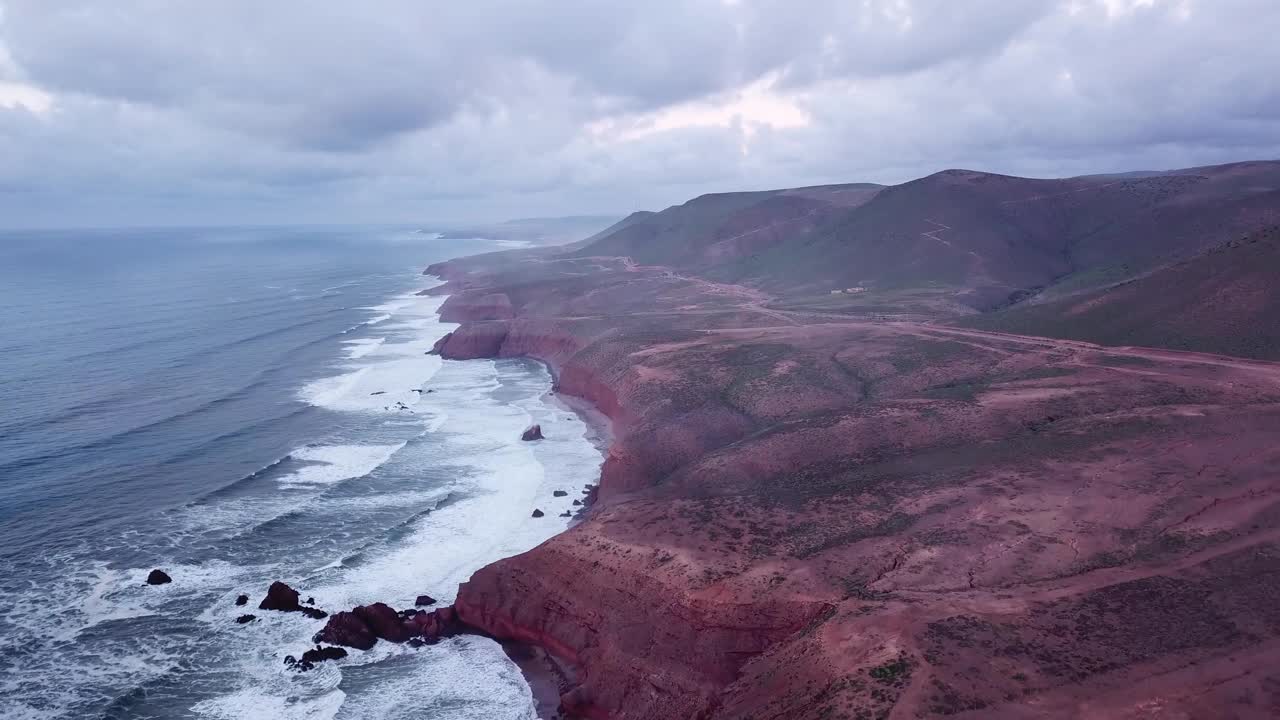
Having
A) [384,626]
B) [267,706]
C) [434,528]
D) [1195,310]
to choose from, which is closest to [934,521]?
[384,626]

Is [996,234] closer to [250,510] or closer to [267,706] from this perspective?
[250,510]

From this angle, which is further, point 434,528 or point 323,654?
point 434,528

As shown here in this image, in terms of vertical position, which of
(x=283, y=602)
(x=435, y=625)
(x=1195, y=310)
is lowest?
(x=435, y=625)

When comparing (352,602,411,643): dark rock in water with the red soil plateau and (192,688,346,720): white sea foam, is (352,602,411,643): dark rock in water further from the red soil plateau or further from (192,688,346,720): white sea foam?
(192,688,346,720): white sea foam

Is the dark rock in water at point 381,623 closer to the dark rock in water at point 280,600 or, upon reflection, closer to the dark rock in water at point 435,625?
the dark rock in water at point 435,625

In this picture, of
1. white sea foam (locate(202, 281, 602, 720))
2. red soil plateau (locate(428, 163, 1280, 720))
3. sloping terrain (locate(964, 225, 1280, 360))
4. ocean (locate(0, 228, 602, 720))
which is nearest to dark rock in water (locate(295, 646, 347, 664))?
white sea foam (locate(202, 281, 602, 720))

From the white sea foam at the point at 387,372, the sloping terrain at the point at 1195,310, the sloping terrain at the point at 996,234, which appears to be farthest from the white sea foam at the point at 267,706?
the sloping terrain at the point at 996,234

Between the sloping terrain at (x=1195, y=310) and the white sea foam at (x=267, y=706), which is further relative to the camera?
the sloping terrain at (x=1195, y=310)
